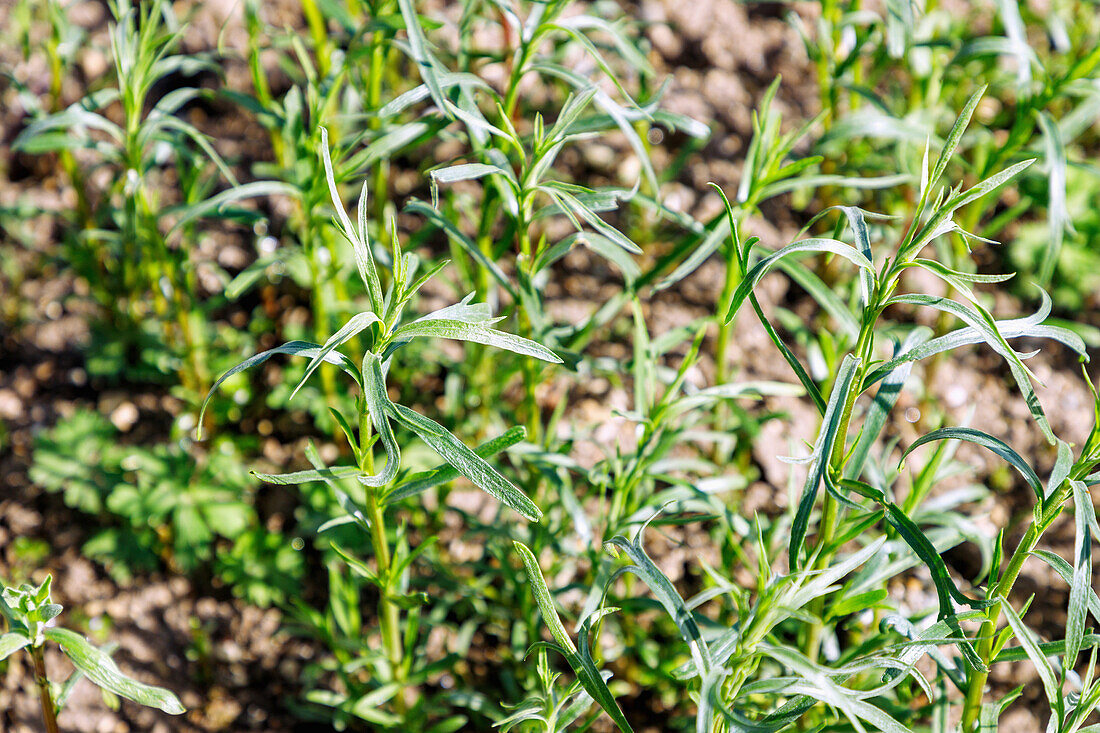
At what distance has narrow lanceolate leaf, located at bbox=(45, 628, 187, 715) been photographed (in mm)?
1587

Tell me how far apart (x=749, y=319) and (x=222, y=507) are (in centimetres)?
Answer: 177

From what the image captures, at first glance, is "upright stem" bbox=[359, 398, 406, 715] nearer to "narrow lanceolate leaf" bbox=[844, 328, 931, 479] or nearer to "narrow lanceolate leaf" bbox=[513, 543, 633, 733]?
"narrow lanceolate leaf" bbox=[513, 543, 633, 733]

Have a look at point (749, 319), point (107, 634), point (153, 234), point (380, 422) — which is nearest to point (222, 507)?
point (107, 634)

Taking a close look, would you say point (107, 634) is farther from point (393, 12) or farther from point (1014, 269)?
point (1014, 269)

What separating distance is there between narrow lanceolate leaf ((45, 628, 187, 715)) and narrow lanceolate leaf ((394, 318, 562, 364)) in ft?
2.59

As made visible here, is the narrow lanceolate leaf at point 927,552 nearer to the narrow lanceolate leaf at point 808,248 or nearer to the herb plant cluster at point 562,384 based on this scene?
the herb plant cluster at point 562,384

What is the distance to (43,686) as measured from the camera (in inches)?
69.2

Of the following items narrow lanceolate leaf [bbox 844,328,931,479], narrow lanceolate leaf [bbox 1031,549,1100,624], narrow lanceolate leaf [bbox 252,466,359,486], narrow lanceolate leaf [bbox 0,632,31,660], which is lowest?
narrow lanceolate leaf [bbox 0,632,31,660]

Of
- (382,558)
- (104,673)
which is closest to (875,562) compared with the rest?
(382,558)

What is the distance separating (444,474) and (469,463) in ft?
0.76

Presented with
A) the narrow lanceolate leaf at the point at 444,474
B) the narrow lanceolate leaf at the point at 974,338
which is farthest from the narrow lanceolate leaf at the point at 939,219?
the narrow lanceolate leaf at the point at 444,474

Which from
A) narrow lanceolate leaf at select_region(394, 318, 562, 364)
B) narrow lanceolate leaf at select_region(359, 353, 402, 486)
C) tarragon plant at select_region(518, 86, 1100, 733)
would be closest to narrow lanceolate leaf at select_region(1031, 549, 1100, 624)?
tarragon plant at select_region(518, 86, 1100, 733)

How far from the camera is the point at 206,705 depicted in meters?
2.41

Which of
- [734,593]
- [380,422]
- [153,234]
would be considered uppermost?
[380,422]
